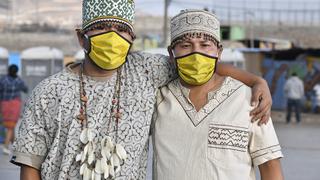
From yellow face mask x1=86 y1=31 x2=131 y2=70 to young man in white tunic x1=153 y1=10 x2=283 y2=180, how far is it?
251mm

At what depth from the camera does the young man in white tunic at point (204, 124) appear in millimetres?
3223

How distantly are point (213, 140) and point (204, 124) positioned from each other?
3.1 inches

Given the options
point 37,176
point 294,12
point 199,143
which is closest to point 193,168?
point 199,143

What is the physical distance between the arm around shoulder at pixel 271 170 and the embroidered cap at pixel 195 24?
56 cm

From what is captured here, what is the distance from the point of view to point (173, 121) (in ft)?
10.8

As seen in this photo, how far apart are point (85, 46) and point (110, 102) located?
263mm

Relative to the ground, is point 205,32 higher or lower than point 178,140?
higher

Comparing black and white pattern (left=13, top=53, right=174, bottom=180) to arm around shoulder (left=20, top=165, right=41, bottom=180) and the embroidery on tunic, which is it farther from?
the embroidery on tunic

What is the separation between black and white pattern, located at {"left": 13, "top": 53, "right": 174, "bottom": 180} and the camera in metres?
3.20

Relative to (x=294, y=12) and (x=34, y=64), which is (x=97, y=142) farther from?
(x=294, y=12)

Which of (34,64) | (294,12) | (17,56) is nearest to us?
(34,64)

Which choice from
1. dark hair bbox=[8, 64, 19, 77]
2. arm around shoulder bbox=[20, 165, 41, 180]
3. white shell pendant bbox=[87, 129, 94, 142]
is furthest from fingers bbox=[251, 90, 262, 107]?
dark hair bbox=[8, 64, 19, 77]

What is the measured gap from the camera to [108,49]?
10.4 feet

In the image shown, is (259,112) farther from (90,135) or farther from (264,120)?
(90,135)
